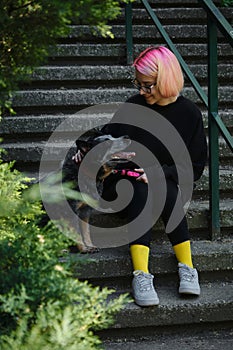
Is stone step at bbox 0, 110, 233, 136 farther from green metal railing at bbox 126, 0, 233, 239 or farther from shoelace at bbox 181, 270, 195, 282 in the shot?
shoelace at bbox 181, 270, 195, 282

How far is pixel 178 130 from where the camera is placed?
3371mm

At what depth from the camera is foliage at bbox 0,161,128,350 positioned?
67.9 inches

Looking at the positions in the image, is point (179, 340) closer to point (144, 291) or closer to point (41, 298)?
point (144, 291)

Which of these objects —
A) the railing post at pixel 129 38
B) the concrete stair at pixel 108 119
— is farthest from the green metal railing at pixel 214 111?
the railing post at pixel 129 38

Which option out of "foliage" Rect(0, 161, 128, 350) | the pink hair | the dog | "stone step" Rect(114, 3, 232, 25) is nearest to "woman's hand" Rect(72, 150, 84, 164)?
the dog

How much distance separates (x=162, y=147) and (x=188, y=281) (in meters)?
0.79

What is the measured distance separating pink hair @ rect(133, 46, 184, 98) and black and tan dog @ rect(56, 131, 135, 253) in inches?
14.1

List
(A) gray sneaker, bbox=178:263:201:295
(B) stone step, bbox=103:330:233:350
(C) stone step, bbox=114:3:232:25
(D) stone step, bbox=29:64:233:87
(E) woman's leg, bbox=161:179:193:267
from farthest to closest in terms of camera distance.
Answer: (C) stone step, bbox=114:3:232:25, (D) stone step, bbox=29:64:233:87, (E) woman's leg, bbox=161:179:193:267, (A) gray sneaker, bbox=178:263:201:295, (B) stone step, bbox=103:330:233:350

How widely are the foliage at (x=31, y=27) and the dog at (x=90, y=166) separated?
3.20 feet

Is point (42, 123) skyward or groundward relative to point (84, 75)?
groundward

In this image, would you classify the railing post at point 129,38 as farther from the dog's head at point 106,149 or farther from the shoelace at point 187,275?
the shoelace at point 187,275

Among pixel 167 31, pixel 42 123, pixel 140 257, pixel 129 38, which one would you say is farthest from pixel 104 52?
pixel 140 257

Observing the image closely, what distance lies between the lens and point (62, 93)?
4.22m

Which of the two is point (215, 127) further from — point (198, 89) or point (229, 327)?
point (229, 327)
